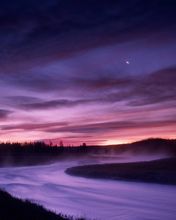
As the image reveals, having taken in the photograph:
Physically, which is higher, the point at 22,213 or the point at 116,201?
the point at 22,213

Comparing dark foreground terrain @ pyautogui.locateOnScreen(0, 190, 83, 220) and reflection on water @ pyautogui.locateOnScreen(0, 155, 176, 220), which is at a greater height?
dark foreground terrain @ pyautogui.locateOnScreen(0, 190, 83, 220)

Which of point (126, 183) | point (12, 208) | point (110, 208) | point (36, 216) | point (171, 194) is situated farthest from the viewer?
point (126, 183)

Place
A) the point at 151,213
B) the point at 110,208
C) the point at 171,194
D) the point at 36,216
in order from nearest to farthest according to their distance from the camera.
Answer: the point at 36,216, the point at 151,213, the point at 110,208, the point at 171,194

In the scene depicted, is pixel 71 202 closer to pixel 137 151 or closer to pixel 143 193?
pixel 143 193

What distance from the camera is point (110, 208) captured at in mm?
25766


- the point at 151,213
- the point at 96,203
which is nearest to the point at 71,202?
the point at 96,203

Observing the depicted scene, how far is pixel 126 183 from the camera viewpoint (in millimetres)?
39938

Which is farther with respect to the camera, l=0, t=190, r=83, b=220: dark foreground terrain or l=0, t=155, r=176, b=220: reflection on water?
l=0, t=155, r=176, b=220: reflection on water

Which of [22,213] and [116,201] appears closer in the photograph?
[22,213]

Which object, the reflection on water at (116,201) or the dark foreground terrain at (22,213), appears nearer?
the dark foreground terrain at (22,213)

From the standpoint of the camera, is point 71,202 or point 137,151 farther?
point 137,151

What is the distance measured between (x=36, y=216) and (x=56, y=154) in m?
144

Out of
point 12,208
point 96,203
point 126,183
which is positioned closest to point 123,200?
point 96,203

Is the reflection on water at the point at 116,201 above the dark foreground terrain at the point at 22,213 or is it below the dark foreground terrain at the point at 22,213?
below
